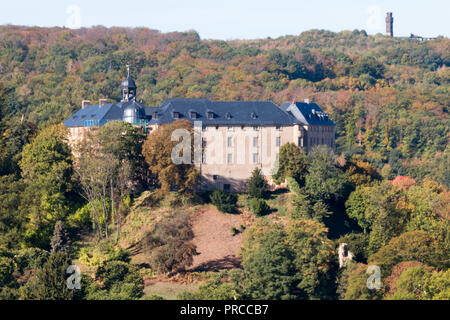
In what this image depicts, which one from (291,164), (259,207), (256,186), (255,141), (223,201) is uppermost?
(255,141)

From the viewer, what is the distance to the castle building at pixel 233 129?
84125mm

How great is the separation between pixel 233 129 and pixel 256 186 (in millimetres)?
8877

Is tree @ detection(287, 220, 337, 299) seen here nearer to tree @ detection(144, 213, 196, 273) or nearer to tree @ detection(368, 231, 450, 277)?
tree @ detection(368, 231, 450, 277)

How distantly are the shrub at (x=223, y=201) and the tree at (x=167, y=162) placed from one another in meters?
2.63

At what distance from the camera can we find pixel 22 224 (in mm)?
72375

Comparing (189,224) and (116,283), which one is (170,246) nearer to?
(189,224)

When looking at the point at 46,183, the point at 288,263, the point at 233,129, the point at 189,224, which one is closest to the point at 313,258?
the point at 288,263

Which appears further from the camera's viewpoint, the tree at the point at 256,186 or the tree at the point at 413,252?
the tree at the point at 256,186

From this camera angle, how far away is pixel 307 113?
90812mm

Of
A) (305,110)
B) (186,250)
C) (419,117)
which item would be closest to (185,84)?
(419,117)

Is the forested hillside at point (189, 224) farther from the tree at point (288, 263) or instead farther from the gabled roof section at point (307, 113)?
the gabled roof section at point (307, 113)

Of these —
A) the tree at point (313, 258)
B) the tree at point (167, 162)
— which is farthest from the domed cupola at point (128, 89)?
the tree at point (313, 258)

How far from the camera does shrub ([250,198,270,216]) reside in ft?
254
